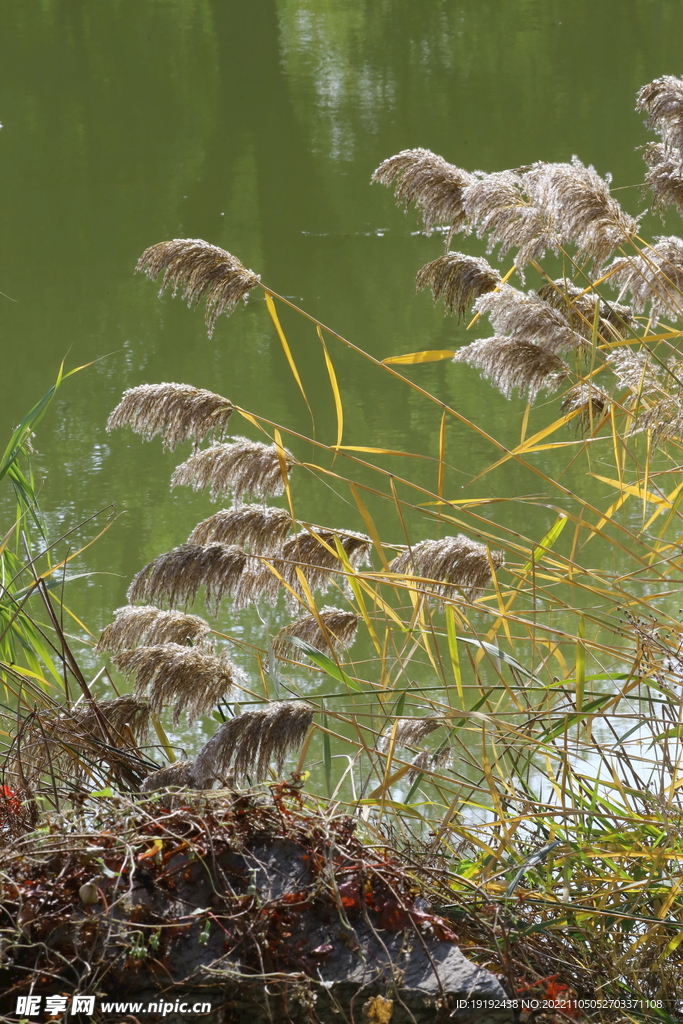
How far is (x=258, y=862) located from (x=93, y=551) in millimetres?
2020

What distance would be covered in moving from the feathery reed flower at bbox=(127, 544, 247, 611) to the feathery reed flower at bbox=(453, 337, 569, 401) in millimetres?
521

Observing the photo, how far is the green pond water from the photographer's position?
11.3 feet

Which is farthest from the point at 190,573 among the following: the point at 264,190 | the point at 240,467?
the point at 264,190

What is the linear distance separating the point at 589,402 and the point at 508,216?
0.32 m

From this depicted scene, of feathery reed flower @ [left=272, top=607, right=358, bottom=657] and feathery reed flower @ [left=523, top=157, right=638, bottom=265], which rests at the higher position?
feathery reed flower @ [left=523, top=157, right=638, bottom=265]

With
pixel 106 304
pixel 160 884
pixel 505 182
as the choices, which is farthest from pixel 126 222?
pixel 160 884

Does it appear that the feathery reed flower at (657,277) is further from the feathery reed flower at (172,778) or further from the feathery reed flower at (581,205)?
the feathery reed flower at (172,778)

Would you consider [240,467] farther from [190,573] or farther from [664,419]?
[664,419]

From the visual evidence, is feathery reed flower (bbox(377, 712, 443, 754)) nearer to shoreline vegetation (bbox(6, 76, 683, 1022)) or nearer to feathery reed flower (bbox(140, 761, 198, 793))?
shoreline vegetation (bbox(6, 76, 683, 1022))

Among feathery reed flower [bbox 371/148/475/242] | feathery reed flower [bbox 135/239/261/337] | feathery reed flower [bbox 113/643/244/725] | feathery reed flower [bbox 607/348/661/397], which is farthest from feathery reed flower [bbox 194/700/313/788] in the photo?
feathery reed flower [bbox 371/148/475/242]

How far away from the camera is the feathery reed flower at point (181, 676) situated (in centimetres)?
117

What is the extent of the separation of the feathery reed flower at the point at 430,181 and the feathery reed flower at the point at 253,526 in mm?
635

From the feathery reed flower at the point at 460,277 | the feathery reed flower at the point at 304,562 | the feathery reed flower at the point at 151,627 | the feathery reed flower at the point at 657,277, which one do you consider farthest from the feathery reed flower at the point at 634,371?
the feathery reed flower at the point at 151,627

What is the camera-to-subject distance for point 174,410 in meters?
1.42
